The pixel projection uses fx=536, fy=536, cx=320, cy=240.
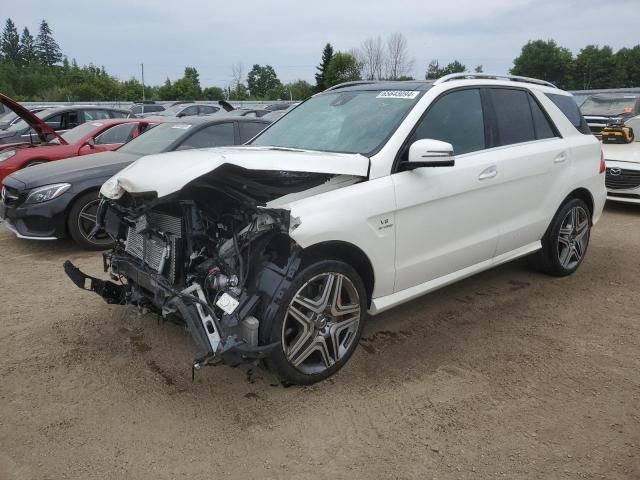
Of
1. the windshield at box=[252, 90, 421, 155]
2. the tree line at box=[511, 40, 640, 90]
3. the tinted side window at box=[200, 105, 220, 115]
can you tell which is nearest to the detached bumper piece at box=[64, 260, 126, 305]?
the windshield at box=[252, 90, 421, 155]

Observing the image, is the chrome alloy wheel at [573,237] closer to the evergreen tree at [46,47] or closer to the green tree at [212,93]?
the green tree at [212,93]

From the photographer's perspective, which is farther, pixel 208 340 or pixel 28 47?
pixel 28 47

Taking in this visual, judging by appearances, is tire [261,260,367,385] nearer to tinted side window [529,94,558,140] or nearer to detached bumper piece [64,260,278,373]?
detached bumper piece [64,260,278,373]

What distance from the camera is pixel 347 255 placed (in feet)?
11.4

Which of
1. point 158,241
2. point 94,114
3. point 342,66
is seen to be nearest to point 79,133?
point 94,114

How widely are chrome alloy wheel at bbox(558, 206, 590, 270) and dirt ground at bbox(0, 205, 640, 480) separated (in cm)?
61

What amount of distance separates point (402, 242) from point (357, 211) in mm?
481

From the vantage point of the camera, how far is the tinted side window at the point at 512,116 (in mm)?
4484

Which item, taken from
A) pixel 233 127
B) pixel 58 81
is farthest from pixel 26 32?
pixel 233 127

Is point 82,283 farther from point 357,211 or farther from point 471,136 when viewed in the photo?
point 471,136

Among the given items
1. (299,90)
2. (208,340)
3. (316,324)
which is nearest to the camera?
(208,340)

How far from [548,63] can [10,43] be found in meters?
87.6

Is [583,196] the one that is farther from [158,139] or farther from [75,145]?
[75,145]

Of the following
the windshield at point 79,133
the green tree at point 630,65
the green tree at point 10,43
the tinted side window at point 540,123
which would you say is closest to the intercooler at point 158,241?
the tinted side window at point 540,123
